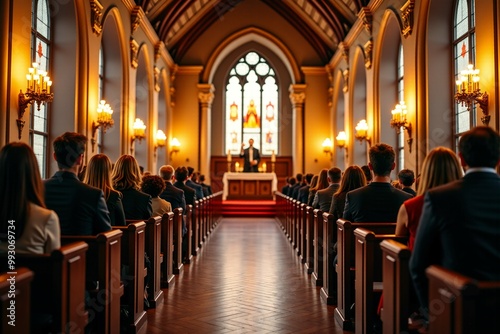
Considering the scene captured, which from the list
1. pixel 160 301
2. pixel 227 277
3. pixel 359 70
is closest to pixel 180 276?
pixel 227 277

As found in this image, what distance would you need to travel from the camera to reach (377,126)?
13.6 metres

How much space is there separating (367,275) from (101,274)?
1952 mm

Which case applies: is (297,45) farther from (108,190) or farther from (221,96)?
(108,190)

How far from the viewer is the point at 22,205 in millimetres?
2861

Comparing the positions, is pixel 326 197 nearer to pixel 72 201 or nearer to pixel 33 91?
pixel 72 201

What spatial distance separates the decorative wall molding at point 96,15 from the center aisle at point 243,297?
206 inches

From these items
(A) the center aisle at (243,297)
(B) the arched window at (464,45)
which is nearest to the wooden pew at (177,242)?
(A) the center aisle at (243,297)

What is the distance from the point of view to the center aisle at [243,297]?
4.78 meters

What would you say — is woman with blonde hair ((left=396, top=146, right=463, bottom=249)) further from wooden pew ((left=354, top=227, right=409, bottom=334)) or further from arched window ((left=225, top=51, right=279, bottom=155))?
arched window ((left=225, top=51, right=279, bottom=155))

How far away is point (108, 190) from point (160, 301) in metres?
1.74

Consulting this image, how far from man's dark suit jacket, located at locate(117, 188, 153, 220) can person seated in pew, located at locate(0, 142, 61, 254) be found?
2575 mm

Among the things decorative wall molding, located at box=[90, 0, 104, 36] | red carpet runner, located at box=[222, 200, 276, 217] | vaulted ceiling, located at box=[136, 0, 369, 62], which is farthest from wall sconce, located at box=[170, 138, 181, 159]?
decorative wall molding, located at box=[90, 0, 104, 36]

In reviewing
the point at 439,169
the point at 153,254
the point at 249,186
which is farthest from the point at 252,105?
the point at 439,169

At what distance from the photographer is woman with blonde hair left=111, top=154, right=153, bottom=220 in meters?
5.51
